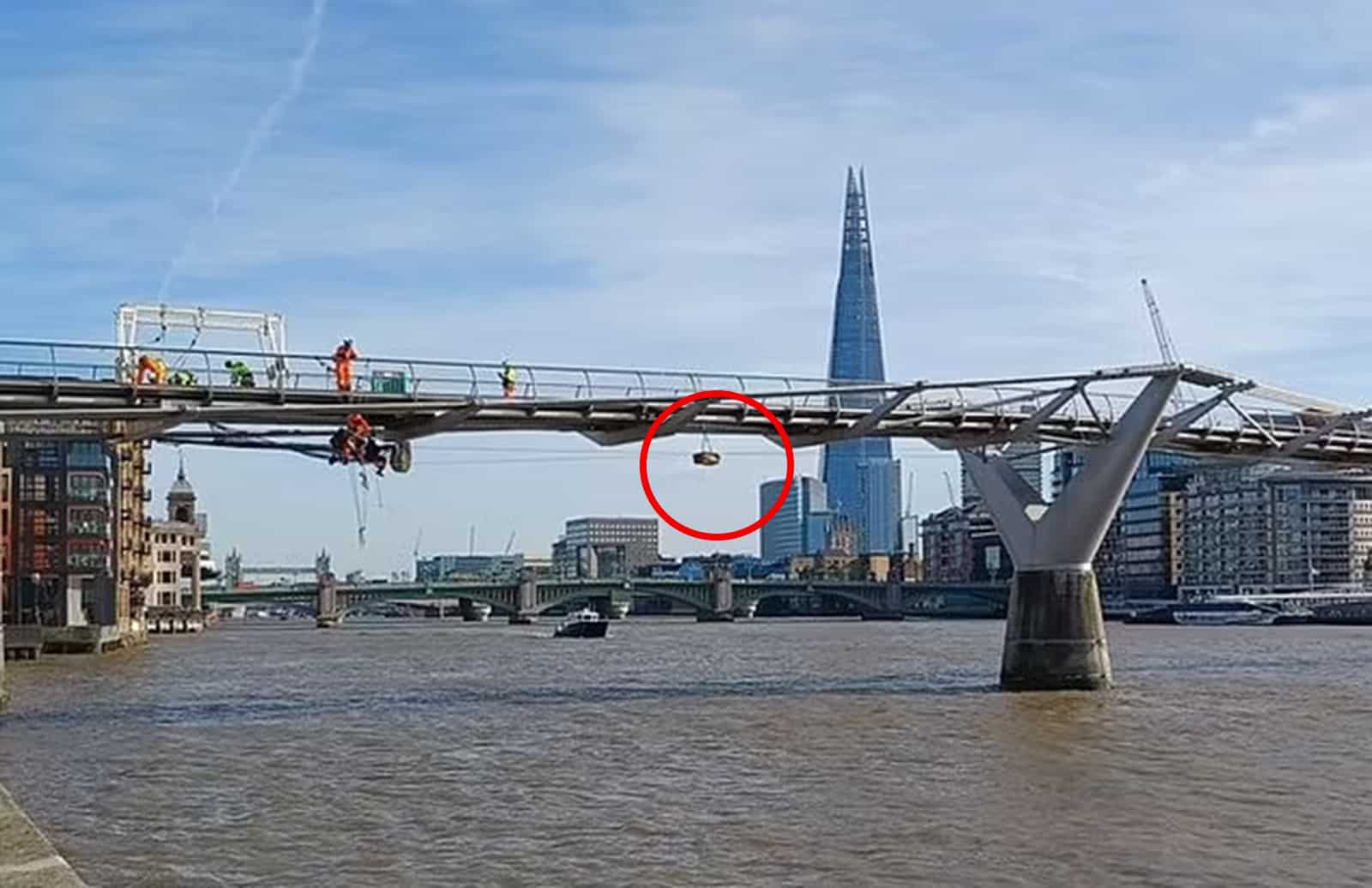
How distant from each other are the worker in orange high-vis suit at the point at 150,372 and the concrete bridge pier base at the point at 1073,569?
28.8 metres

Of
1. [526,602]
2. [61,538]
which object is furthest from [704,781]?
[526,602]

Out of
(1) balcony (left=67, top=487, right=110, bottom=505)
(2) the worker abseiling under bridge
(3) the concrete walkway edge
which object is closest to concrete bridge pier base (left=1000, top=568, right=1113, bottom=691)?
(2) the worker abseiling under bridge

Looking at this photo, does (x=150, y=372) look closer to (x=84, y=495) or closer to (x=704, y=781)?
(x=704, y=781)

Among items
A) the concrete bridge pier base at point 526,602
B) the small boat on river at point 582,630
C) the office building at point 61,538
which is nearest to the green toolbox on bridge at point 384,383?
the office building at point 61,538

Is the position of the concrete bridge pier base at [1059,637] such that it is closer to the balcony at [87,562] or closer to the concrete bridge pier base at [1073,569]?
the concrete bridge pier base at [1073,569]

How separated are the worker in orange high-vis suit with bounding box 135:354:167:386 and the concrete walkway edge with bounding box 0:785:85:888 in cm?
2577

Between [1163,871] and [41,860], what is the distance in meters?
15.2

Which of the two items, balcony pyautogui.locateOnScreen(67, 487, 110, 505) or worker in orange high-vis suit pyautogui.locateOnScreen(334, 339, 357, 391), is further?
balcony pyautogui.locateOnScreen(67, 487, 110, 505)

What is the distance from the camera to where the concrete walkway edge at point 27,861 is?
612 inches

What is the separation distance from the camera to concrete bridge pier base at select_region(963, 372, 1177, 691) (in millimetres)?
59031

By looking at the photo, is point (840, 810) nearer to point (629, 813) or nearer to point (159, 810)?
point (629, 813)

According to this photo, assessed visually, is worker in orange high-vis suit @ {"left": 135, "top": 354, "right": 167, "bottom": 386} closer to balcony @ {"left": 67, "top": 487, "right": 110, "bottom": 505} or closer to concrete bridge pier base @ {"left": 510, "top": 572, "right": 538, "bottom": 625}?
balcony @ {"left": 67, "top": 487, "right": 110, "bottom": 505}

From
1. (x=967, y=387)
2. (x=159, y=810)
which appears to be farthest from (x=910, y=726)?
(x=159, y=810)

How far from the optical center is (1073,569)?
5944cm
